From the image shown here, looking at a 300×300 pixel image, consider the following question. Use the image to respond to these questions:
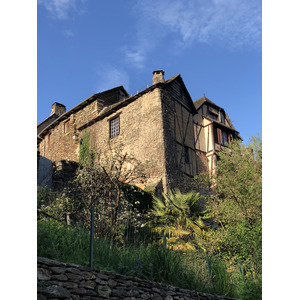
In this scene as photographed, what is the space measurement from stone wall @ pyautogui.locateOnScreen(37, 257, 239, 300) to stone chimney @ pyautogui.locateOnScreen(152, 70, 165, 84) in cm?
1200

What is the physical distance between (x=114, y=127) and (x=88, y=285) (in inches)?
522

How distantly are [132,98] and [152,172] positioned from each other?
3984 millimetres

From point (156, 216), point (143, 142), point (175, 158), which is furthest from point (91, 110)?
point (156, 216)

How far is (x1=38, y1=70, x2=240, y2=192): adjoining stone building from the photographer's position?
51.7 feet

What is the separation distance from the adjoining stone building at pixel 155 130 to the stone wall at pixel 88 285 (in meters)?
8.22

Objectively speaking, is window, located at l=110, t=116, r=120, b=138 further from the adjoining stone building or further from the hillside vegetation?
the hillside vegetation

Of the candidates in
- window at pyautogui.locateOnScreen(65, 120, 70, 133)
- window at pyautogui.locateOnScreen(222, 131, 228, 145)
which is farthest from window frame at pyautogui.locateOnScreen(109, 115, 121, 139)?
window at pyautogui.locateOnScreen(222, 131, 228, 145)

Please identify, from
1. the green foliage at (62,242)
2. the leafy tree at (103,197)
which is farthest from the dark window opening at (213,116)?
the green foliage at (62,242)

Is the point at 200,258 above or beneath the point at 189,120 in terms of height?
beneath

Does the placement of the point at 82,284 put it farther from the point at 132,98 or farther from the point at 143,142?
the point at 132,98

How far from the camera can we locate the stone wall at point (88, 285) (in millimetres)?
4711

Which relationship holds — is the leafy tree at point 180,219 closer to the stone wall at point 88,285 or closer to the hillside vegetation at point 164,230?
the hillside vegetation at point 164,230

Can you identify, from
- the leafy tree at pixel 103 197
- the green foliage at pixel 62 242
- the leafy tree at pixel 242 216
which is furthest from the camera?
the leafy tree at pixel 242 216
